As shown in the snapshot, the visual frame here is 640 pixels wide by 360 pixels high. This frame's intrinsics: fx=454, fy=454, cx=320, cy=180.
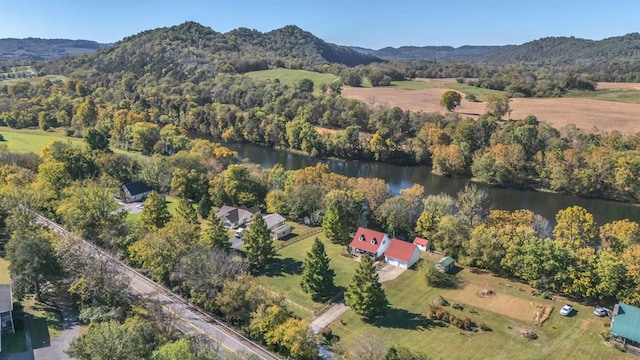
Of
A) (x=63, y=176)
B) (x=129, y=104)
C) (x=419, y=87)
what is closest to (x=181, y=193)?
(x=63, y=176)

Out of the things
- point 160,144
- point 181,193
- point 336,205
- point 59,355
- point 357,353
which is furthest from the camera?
point 160,144

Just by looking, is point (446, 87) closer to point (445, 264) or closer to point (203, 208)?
point (203, 208)

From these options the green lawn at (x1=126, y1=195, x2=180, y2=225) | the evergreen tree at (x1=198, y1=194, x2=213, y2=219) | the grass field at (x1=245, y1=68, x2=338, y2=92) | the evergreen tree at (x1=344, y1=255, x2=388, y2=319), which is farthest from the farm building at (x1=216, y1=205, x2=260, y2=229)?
the grass field at (x1=245, y1=68, x2=338, y2=92)

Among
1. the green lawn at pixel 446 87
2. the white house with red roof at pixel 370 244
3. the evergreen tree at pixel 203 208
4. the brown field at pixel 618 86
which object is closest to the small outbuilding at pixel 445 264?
the white house with red roof at pixel 370 244

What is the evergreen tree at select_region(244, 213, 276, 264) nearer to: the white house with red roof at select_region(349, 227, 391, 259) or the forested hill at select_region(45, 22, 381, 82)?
the white house with red roof at select_region(349, 227, 391, 259)

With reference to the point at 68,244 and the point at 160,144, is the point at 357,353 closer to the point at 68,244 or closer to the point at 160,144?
the point at 68,244

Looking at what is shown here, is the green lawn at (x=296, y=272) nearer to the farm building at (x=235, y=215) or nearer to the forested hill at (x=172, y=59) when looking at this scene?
the farm building at (x=235, y=215)
